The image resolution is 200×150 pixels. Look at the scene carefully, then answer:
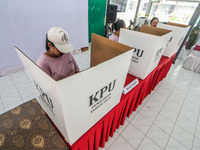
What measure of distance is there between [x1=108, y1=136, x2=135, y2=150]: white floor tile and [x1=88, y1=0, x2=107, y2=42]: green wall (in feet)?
13.9

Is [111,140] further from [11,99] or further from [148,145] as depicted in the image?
[11,99]

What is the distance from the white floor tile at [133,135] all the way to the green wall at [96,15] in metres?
4.10

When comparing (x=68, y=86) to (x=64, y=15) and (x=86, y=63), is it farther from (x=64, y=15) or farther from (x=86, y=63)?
(x=64, y=15)

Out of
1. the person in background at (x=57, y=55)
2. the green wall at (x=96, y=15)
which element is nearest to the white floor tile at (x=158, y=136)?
the person in background at (x=57, y=55)

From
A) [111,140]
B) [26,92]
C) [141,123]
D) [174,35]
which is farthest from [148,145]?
[26,92]

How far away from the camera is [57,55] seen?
0.93 meters

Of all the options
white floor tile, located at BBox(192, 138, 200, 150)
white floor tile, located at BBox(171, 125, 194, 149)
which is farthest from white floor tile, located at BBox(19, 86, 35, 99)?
white floor tile, located at BBox(192, 138, 200, 150)

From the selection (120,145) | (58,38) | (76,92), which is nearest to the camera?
(76,92)

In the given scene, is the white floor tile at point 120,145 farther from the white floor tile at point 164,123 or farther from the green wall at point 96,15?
the green wall at point 96,15

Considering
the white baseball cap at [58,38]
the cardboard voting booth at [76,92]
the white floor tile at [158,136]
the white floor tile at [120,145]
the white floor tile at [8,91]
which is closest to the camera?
the cardboard voting booth at [76,92]

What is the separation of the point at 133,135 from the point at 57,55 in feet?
5.00

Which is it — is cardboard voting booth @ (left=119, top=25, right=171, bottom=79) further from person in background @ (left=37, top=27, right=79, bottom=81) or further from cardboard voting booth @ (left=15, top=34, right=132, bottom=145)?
person in background @ (left=37, top=27, right=79, bottom=81)

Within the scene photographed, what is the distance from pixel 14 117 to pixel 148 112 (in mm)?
1948

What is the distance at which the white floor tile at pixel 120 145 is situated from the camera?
141 cm
